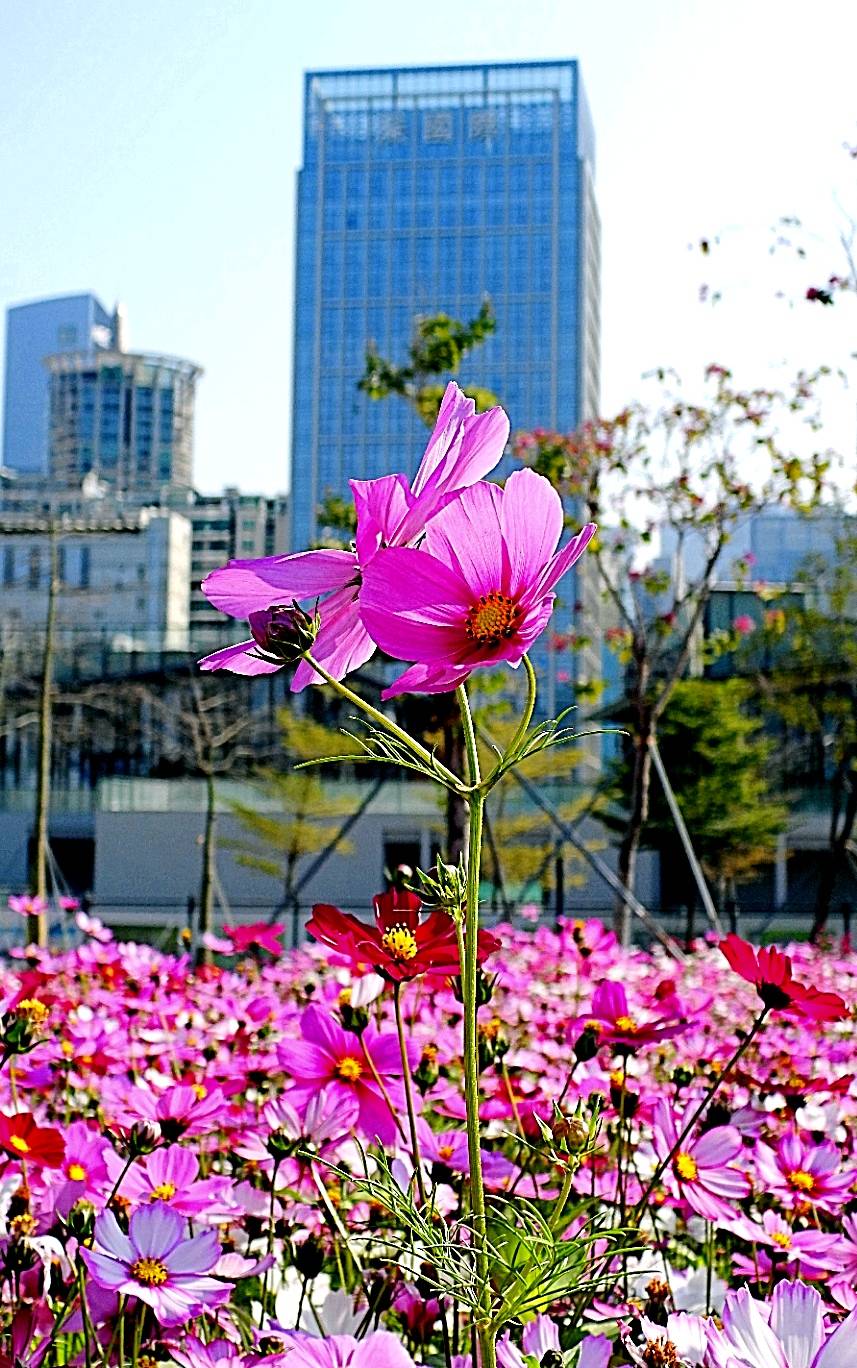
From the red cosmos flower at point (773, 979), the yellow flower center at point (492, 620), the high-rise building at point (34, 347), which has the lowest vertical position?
the red cosmos flower at point (773, 979)

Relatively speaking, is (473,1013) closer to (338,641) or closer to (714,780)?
(338,641)

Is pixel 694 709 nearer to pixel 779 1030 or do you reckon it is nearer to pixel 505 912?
pixel 505 912

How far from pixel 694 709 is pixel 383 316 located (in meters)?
69.3

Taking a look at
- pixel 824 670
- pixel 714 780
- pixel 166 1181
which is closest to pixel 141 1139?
pixel 166 1181

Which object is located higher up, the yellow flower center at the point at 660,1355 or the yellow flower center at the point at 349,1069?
the yellow flower center at the point at 349,1069

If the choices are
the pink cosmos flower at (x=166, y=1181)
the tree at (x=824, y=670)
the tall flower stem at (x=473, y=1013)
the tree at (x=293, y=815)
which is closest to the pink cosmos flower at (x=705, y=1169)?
the pink cosmos flower at (x=166, y=1181)

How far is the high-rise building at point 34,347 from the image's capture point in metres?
141

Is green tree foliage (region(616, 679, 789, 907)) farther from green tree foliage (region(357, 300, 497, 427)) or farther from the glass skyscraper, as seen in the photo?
the glass skyscraper

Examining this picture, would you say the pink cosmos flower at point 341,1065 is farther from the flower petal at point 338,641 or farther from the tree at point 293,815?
the tree at point 293,815

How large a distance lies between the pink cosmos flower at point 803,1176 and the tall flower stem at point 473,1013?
0.58 meters

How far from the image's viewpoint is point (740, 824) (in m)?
21.4

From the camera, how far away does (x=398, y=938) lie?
0.94m

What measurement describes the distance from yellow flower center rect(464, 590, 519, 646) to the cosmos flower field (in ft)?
0.70

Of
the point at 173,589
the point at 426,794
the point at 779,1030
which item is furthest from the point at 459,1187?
the point at 173,589
